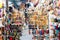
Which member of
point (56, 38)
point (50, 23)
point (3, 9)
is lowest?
point (56, 38)

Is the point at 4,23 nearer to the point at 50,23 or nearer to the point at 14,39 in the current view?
the point at 14,39

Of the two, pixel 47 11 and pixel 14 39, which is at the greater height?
pixel 47 11

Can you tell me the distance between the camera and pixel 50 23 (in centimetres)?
293

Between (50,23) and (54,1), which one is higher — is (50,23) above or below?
below

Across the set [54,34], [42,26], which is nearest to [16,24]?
[42,26]

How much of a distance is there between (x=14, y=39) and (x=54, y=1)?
0.74 meters

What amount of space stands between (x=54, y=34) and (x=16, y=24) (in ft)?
1.72

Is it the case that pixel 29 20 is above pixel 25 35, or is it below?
above

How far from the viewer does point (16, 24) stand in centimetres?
292

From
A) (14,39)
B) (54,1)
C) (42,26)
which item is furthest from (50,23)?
(14,39)

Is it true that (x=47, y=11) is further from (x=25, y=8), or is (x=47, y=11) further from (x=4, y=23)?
(x=4, y=23)

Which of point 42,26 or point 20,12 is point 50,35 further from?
point 20,12

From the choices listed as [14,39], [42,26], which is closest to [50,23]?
[42,26]

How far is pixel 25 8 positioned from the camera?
2.94 meters
